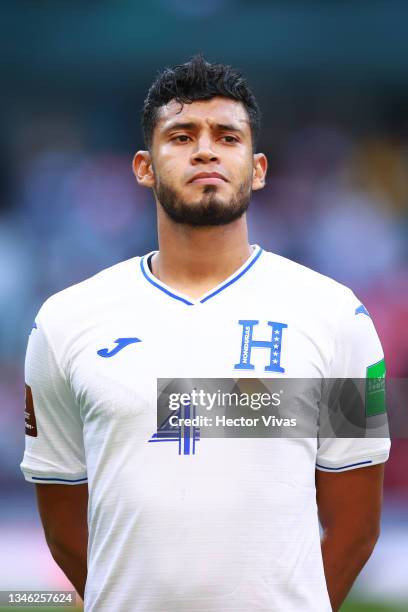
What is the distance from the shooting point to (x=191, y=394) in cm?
302

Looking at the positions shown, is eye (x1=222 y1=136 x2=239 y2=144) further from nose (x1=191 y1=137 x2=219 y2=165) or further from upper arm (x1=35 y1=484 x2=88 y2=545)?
upper arm (x1=35 y1=484 x2=88 y2=545)

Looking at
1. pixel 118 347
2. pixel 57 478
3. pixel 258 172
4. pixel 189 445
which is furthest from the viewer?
pixel 258 172

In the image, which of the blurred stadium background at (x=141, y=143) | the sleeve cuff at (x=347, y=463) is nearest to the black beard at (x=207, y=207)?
the sleeve cuff at (x=347, y=463)

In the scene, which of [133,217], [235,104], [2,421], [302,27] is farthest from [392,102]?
[235,104]

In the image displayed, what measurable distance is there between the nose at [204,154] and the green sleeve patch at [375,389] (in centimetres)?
77

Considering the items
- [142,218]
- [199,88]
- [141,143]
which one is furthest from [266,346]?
[141,143]

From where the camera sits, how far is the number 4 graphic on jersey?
300cm

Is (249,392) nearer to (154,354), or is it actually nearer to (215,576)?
(154,354)

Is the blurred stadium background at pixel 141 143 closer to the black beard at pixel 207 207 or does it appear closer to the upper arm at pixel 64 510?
the upper arm at pixel 64 510

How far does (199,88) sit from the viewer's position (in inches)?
131

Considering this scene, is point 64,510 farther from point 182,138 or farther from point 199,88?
point 199,88

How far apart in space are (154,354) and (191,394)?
0.51ft

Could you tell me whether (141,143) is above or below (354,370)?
above

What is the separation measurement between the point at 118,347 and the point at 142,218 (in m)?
5.99
